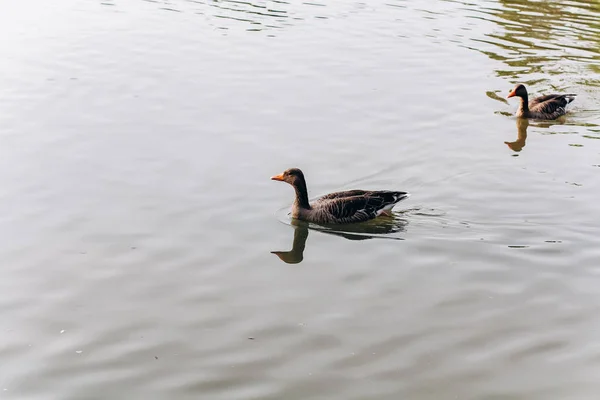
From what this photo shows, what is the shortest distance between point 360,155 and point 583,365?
7.76m

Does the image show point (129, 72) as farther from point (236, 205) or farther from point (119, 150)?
point (236, 205)

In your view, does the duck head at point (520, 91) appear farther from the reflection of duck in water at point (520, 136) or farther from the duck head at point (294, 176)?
the duck head at point (294, 176)

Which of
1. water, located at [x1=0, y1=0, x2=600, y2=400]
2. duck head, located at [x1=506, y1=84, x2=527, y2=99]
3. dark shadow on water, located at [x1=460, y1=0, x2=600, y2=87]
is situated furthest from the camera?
dark shadow on water, located at [x1=460, y1=0, x2=600, y2=87]

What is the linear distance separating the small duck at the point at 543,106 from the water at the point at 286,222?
40 centimetres

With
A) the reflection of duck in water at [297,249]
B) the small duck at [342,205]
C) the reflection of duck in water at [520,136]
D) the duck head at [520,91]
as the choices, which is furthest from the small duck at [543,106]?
the reflection of duck in water at [297,249]

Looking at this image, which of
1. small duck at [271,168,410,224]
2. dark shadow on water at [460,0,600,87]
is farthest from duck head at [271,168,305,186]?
dark shadow on water at [460,0,600,87]

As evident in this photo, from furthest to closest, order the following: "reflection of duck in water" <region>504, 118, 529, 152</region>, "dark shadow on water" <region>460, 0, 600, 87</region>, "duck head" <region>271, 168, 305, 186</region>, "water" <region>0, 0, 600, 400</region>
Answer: "dark shadow on water" <region>460, 0, 600, 87</region> < "reflection of duck in water" <region>504, 118, 529, 152</region> < "duck head" <region>271, 168, 305, 186</region> < "water" <region>0, 0, 600, 400</region>

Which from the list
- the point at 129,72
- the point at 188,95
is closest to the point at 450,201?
the point at 188,95

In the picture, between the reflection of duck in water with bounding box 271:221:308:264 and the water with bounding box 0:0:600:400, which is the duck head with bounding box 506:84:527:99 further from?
the reflection of duck in water with bounding box 271:221:308:264

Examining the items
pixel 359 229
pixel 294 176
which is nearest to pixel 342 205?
pixel 359 229

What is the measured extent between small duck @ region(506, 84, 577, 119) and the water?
0.40 metres

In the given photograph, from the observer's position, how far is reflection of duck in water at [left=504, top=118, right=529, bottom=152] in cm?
1805

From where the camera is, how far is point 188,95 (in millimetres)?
20016

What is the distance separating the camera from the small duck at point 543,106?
19.6 meters
